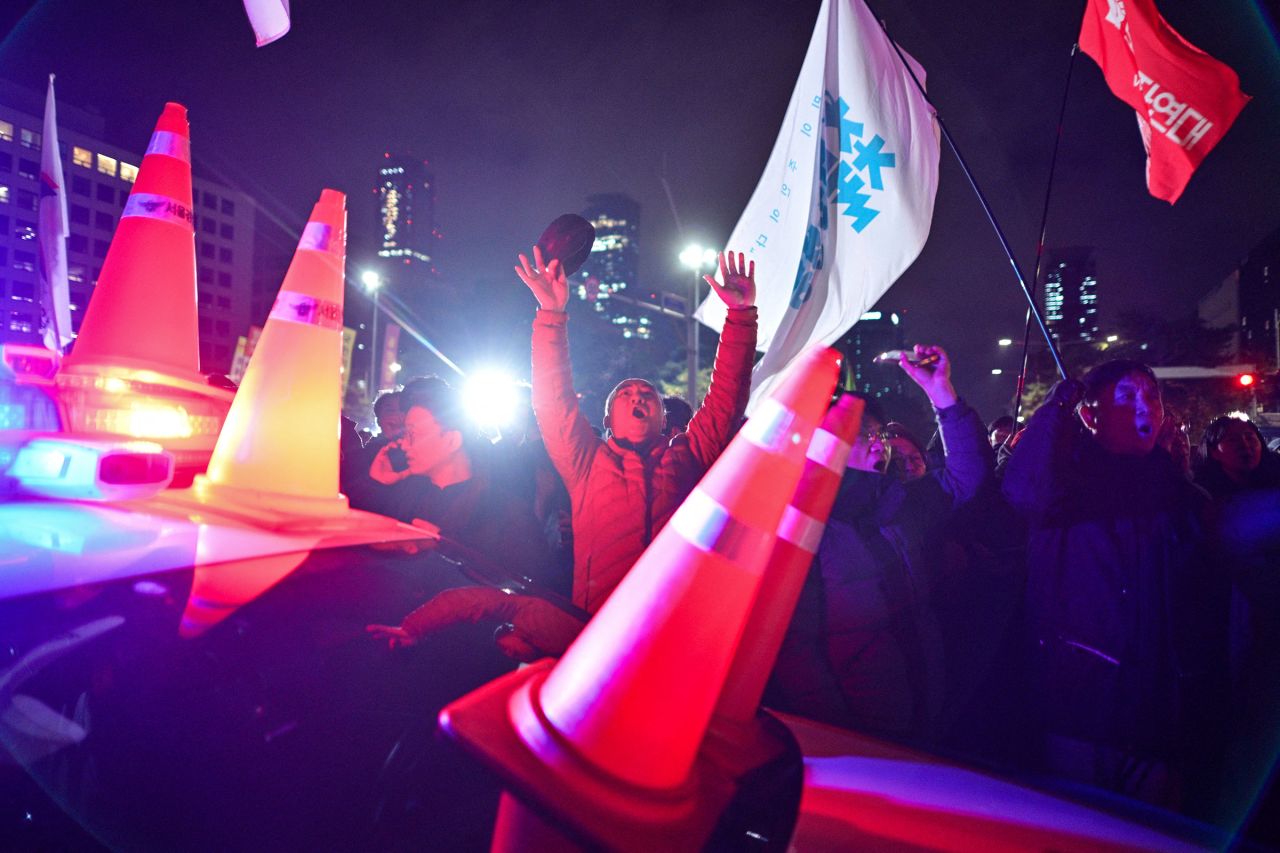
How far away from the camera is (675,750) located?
4.21ft

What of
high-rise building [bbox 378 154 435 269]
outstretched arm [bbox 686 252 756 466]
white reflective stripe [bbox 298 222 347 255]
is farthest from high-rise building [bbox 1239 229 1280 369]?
high-rise building [bbox 378 154 435 269]

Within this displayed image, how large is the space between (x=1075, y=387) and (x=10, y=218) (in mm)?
78191

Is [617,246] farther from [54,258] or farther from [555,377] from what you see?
[555,377]

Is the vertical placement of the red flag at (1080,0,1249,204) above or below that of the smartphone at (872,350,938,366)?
above

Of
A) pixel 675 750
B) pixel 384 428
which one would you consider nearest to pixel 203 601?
pixel 675 750

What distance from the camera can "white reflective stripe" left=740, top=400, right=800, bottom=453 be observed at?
146cm

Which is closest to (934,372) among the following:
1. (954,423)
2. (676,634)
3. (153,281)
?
(954,423)

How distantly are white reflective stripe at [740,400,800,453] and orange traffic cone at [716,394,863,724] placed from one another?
1.05 ft

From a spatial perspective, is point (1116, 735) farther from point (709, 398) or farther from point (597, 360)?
point (597, 360)

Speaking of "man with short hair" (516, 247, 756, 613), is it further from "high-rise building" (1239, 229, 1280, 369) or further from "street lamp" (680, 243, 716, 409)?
"high-rise building" (1239, 229, 1280, 369)

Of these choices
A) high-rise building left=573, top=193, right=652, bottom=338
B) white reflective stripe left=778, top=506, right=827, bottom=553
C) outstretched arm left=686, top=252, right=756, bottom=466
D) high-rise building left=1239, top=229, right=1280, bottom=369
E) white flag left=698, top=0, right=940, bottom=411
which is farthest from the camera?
high-rise building left=573, top=193, right=652, bottom=338

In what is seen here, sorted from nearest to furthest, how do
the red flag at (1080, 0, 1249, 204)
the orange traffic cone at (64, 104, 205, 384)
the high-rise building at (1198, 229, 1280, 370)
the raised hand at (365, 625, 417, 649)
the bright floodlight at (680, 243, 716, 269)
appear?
the raised hand at (365, 625, 417, 649)
the orange traffic cone at (64, 104, 205, 384)
the red flag at (1080, 0, 1249, 204)
the bright floodlight at (680, 243, 716, 269)
the high-rise building at (1198, 229, 1280, 370)

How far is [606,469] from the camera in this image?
2934 millimetres

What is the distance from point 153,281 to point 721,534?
8.88ft
